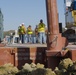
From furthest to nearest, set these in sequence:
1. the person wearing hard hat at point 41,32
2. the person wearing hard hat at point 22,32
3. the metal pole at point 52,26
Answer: the person wearing hard hat at point 22,32 → the person wearing hard hat at point 41,32 → the metal pole at point 52,26

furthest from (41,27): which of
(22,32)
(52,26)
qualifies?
(52,26)

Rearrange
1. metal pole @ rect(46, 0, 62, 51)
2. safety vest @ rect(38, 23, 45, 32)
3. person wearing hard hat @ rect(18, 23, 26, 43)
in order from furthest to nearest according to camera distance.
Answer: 1. person wearing hard hat @ rect(18, 23, 26, 43)
2. safety vest @ rect(38, 23, 45, 32)
3. metal pole @ rect(46, 0, 62, 51)

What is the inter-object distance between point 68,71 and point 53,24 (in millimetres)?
1351

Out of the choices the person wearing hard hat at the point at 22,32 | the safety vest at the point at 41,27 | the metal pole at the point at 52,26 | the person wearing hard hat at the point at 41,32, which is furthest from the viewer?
the person wearing hard hat at the point at 22,32

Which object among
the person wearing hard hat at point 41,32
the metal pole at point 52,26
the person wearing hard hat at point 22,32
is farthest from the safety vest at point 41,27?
the metal pole at point 52,26

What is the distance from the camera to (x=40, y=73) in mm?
5547

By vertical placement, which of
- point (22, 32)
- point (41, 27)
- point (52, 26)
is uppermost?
point (52, 26)

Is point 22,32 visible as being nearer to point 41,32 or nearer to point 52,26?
point 41,32

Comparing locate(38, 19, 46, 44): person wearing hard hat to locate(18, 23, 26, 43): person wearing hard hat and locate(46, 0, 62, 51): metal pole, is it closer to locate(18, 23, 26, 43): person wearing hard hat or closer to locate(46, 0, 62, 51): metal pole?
locate(18, 23, 26, 43): person wearing hard hat

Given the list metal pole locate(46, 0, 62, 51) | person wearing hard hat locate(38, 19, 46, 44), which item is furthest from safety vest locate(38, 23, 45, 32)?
metal pole locate(46, 0, 62, 51)

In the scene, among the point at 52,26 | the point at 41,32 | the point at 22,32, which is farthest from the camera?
the point at 22,32

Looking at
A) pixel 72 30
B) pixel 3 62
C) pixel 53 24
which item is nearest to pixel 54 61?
pixel 53 24

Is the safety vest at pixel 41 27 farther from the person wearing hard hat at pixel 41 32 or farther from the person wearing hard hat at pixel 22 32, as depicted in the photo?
the person wearing hard hat at pixel 22 32

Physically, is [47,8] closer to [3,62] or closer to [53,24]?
[53,24]
